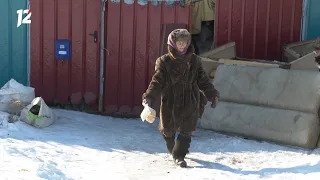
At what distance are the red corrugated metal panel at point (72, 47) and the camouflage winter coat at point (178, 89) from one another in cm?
312

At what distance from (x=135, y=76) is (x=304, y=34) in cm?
301

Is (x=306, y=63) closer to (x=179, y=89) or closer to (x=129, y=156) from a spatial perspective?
(x=179, y=89)

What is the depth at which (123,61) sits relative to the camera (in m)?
7.74

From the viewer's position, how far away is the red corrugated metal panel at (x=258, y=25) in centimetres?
800

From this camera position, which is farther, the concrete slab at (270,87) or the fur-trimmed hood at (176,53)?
the concrete slab at (270,87)

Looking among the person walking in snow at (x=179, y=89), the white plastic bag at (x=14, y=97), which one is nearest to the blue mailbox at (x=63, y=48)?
the white plastic bag at (x=14, y=97)

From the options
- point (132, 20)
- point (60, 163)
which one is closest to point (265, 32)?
point (132, 20)

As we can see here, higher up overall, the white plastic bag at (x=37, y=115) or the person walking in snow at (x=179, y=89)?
the person walking in snow at (x=179, y=89)

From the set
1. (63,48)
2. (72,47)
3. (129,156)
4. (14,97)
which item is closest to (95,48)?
(72,47)

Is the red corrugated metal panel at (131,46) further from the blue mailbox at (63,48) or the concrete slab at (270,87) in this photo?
the concrete slab at (270,87)

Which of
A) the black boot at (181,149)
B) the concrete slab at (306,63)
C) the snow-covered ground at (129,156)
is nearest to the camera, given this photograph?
the snow-covered ground at (129,156)

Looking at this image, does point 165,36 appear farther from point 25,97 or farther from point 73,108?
point 25,97

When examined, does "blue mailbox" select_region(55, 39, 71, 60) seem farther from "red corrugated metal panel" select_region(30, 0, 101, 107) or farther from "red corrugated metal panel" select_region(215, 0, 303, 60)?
"red corrugated metal panel" select_region(215, 0, 303, 60)

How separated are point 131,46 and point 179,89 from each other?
3084 millimetres
